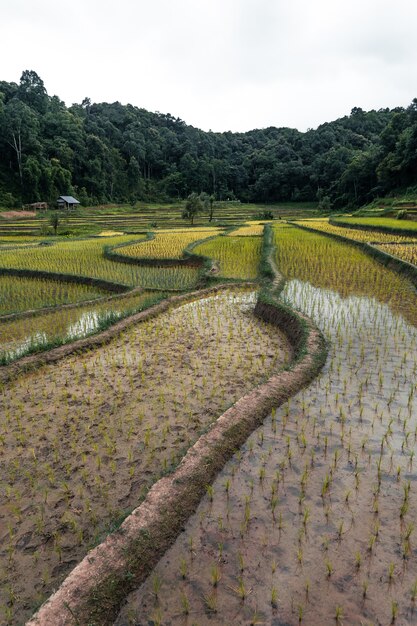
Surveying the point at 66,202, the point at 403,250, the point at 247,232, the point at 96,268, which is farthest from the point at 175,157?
the point at 403,250

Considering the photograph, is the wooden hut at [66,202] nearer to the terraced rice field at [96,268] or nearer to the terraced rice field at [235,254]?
the terraced rice field at [96,268]

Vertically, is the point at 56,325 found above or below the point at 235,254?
below

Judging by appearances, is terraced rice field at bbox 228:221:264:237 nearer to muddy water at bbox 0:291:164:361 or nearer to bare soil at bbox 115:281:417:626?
muddy water at bbox 0:291:164:361

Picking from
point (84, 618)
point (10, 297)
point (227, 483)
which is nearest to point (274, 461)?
point (227, 483)

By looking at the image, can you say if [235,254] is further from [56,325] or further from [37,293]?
[56,325]

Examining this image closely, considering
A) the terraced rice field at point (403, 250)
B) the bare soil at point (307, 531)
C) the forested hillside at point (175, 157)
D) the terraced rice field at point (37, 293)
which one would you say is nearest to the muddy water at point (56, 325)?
the terraced rice field at point (37, 293)

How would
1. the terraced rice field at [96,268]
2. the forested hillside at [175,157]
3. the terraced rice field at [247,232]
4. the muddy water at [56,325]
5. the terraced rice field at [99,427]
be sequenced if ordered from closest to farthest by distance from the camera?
the terraced rice field at [99,427] < the muddy water at [56,325] < the terraced rice field at [96,268] < the terraced rice field at [247,232] < the forested hillside at [175,157]

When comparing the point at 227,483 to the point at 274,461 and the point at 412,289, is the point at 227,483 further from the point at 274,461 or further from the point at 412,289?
the point at 412,289
